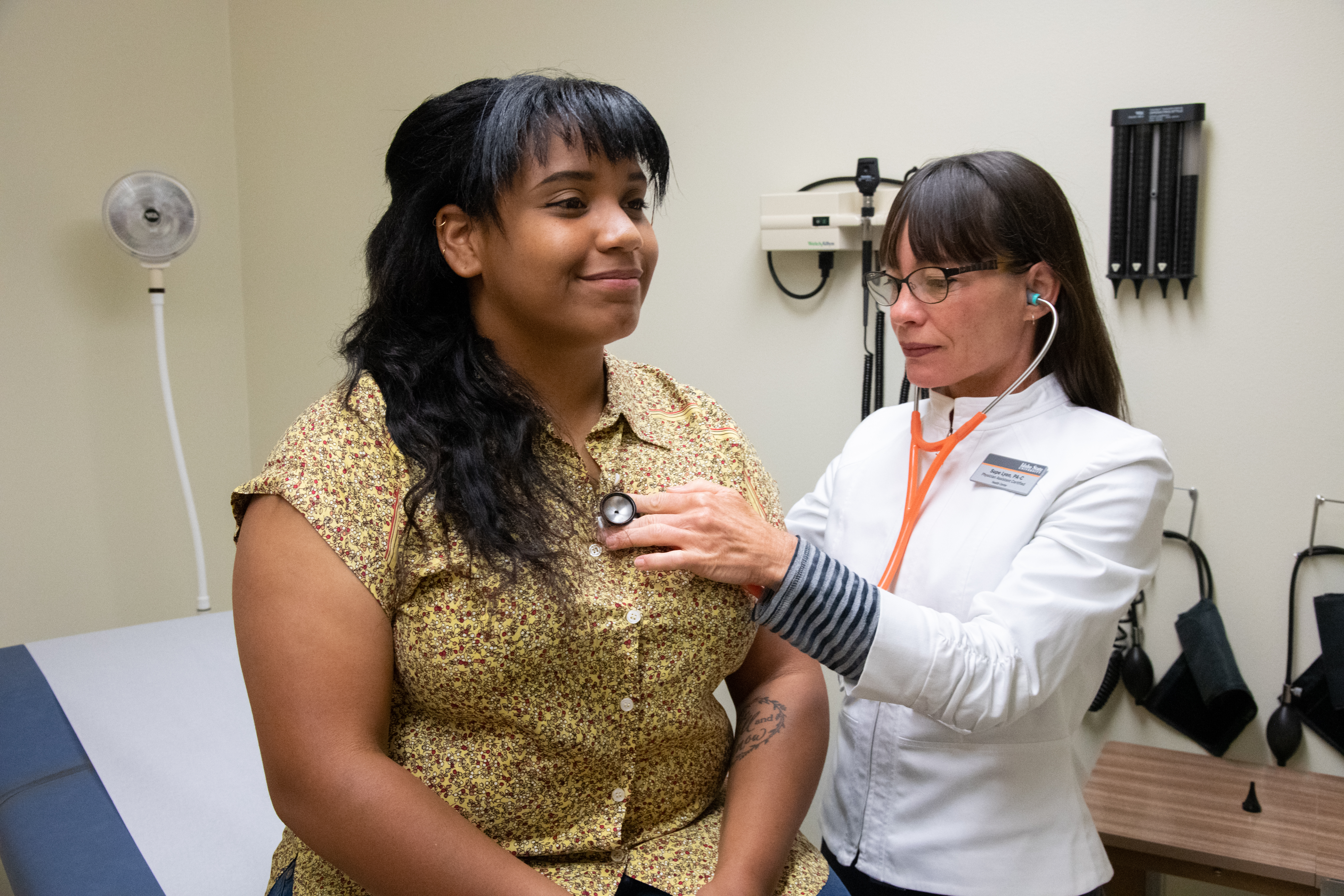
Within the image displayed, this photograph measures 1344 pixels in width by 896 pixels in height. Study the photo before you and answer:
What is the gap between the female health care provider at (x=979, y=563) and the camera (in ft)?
4.01

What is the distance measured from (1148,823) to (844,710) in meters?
0.65

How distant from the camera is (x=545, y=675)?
1.08 metres

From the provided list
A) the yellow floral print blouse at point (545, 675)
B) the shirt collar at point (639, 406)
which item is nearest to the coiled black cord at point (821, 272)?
the shirt collar at point (639, 406)

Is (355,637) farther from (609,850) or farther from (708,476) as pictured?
(708,476)

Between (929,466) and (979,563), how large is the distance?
185 millimetres

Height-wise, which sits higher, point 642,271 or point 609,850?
point 642,271

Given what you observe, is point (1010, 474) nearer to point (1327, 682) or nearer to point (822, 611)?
point (822, 611)

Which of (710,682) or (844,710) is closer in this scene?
(710,682)

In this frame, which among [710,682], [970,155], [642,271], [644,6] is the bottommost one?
[710,682]

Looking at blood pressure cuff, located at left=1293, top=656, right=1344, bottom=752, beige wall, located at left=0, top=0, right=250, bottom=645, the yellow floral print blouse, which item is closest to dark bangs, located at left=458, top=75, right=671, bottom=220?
the yellow floral print blouse

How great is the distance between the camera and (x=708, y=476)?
1.29 meters

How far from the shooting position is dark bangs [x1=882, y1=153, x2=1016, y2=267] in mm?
1396

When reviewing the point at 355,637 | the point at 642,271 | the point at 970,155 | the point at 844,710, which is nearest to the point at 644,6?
the point at 970,155

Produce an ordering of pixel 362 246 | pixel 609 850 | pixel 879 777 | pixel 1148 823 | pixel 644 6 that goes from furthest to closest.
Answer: pixel 362 246
pixel 644 6
pixel 1148 823
pixel 879 777
pixel 609 850
